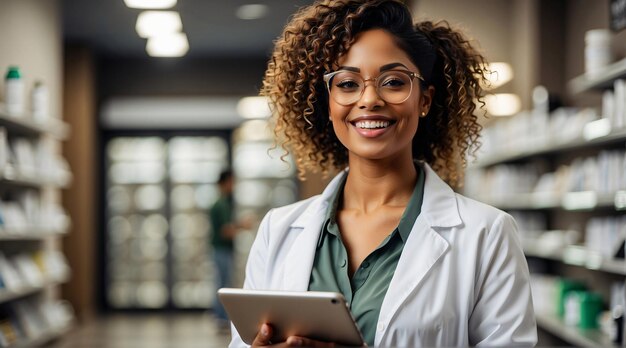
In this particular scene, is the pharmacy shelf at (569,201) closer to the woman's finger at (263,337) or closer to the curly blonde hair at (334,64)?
the curly blonde hair at (334,64)

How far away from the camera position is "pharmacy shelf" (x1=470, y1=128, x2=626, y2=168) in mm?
4398

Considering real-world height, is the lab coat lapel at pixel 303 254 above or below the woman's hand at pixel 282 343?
above

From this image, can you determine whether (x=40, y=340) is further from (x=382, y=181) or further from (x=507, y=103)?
(x=382, y=181)

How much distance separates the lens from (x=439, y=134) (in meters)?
2.06

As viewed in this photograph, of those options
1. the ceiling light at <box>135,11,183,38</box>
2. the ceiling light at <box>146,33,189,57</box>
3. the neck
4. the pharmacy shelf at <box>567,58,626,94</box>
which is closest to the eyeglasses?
the neck

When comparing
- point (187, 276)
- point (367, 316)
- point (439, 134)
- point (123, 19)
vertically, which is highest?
point (123, 19)

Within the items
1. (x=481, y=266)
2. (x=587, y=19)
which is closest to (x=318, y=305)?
(x=481, y=266)

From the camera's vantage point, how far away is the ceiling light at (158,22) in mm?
7609

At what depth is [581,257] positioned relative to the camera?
5.18 meters

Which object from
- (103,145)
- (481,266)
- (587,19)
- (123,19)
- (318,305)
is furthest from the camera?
(103,145)

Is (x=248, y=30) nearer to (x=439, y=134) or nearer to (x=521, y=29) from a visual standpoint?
(x=521, y=29)

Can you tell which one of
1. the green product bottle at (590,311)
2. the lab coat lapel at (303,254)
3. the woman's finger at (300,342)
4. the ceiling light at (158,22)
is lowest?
the green product bottle at (590,311)

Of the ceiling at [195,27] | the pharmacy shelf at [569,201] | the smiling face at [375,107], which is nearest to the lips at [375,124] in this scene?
the smiling face at [375,107]

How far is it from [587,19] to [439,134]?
472cm
